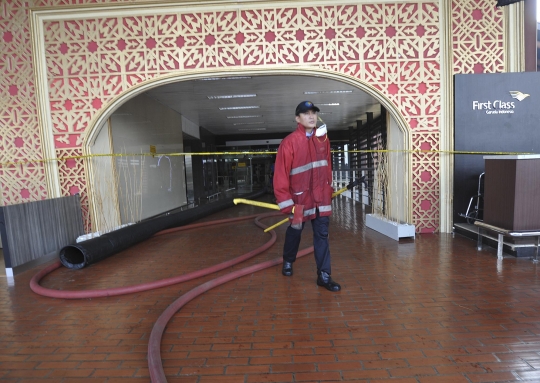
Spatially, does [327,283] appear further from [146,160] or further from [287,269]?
[146,160]

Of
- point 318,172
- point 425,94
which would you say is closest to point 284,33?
point 425,94

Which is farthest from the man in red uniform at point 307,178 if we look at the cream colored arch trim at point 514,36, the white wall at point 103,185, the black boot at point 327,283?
the cream colored arch trim at point 514,36

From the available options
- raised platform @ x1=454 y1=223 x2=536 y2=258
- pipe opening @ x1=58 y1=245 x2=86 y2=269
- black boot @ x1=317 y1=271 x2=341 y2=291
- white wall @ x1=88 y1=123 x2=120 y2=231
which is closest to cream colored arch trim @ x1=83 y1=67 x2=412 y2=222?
white wall @ x1=88 y1=123 x2=120 y2=231

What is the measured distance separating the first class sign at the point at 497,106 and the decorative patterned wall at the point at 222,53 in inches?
20.8

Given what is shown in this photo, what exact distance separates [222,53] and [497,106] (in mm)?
4374

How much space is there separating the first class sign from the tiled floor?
248 centimetres

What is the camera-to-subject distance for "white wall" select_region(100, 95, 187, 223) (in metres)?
7.00

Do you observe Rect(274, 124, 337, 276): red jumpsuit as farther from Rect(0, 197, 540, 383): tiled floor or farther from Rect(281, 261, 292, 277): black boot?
Rect(0, 197, 540, 383): tiled floor

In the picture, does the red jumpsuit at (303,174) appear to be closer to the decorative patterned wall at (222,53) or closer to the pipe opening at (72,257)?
the decorative patterned wall at (222,53)

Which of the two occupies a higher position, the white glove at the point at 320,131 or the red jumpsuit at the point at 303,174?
the white glove at the point at 320,131

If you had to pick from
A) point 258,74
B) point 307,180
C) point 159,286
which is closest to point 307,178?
point 307,180

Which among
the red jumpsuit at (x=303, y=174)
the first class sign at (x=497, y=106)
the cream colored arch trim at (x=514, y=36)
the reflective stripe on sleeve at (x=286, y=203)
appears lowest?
the reflective stripe on sleeve at (x=286, y=203)

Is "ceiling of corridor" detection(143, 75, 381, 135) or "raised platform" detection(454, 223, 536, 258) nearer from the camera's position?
"raised platform" detection(454, 223, 536, 258)

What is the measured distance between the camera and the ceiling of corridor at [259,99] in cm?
753
